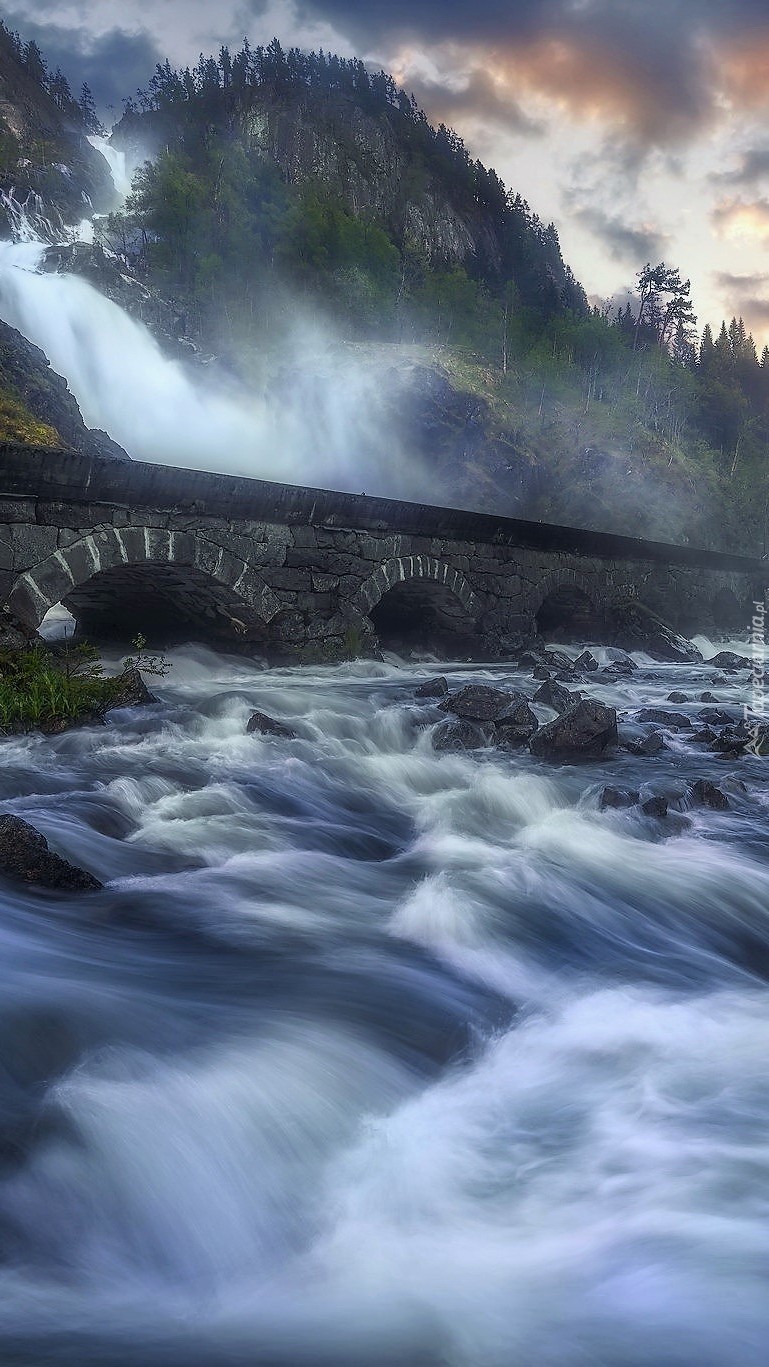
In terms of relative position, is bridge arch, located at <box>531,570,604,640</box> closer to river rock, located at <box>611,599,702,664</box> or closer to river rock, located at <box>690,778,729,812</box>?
river rock, located at <box>611,599,702,664</box>

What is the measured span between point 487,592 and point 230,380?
1501 inches

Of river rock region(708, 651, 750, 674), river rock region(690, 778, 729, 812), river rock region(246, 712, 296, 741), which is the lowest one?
river rock region(690, 778, 729, 812)

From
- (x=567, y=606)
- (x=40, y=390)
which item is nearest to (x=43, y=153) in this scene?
(x=40, y=390)

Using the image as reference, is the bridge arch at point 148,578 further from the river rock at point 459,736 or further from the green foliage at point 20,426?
the green foliage at point 20,426

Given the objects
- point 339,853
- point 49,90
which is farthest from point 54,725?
point 49,90

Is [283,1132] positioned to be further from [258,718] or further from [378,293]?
[378,293]

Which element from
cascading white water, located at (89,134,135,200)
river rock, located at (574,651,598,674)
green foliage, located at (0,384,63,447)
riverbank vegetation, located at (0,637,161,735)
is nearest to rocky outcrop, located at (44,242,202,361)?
green foliage, located at (0,384,63,447)

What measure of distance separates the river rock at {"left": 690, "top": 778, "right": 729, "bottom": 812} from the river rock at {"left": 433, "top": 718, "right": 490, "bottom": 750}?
1984 mm

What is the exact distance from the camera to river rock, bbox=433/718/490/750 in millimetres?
7301

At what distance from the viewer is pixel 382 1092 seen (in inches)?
102

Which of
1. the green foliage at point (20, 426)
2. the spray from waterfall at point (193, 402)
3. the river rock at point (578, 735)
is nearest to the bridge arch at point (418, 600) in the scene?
the river rock at point (578, 735)

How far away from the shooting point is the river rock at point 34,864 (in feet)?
12.7

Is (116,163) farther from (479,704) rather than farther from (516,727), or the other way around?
(516,727)

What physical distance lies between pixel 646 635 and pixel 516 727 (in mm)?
10858
